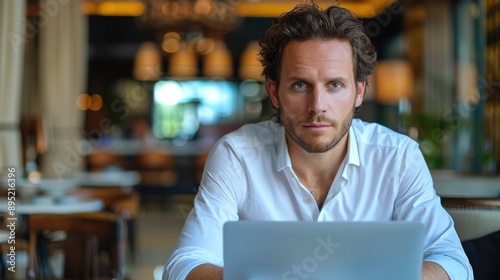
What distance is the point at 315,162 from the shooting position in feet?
6.01

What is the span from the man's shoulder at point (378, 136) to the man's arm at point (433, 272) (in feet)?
1.28

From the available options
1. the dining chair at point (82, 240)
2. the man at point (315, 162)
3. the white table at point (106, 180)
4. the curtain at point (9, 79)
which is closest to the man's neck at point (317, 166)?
the man at point (315, 162)

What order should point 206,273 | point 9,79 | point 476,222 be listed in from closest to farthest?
1. point 206,273
2. point 476,222
3. point 9,79

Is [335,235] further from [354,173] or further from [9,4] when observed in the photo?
[9,4]

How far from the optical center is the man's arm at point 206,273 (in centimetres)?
154

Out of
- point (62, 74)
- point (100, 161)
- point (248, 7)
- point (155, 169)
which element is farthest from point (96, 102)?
point (62, 74)

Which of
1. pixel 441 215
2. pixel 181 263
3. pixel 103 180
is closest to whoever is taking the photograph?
pixel 181 263

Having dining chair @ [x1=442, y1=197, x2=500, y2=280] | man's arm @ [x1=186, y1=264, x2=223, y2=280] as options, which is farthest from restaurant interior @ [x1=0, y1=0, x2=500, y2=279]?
man's arm @ [x1=186, y1=264, x2=223, y2=280]

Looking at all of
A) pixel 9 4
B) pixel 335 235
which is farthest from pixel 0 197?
pixel 335 235

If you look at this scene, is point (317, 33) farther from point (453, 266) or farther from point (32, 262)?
point (32, 262)

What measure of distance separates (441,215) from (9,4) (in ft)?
15.6

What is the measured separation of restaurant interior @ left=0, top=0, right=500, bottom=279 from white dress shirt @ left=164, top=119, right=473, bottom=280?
0.74 ft

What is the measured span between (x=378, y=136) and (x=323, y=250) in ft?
2.35

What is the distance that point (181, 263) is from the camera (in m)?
1.62
